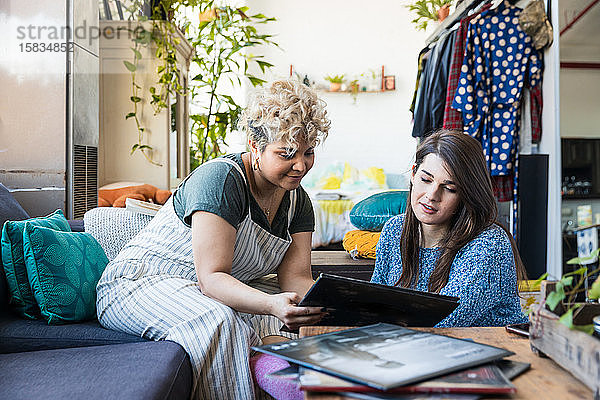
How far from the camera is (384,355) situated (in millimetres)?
916

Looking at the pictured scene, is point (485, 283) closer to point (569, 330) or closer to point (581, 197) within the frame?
point (569, 330)

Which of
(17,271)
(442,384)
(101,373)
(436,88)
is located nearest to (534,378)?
(442,384)

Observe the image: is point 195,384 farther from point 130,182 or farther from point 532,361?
point 130,182

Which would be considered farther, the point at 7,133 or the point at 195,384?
the point at 7,133

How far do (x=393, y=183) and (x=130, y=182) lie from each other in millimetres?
3757

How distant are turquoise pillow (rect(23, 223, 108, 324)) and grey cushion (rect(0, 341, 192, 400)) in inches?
8.5

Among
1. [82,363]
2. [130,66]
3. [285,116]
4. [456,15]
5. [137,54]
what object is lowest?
[82,363]

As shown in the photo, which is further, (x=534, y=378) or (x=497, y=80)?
(x=497, y=80)

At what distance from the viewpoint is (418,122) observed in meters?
4.32

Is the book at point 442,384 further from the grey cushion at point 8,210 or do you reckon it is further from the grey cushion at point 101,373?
the grey cushion at point 8,210

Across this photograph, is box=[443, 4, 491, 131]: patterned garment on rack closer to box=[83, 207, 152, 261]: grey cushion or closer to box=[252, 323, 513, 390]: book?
box=[83, 207, 152, 261]: grey cushion

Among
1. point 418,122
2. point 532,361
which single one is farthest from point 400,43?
point 532,361

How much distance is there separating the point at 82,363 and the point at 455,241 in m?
0.97

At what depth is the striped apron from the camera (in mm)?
1539
